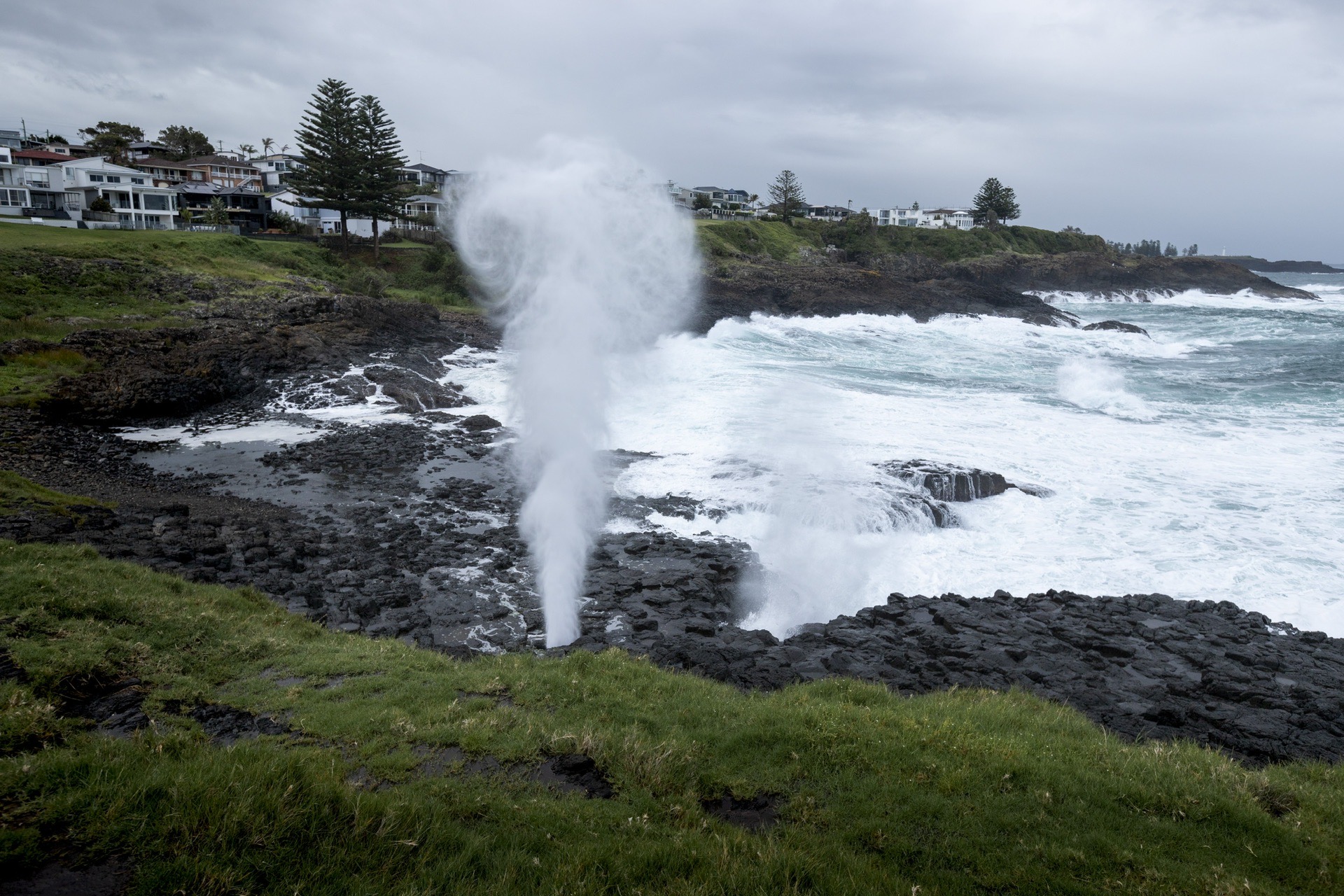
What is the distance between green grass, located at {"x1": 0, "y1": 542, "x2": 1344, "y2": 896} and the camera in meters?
4.49

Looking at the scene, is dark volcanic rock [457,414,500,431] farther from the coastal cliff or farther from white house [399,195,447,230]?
white house [399,195,447,230]

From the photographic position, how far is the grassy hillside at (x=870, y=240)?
81.2 m

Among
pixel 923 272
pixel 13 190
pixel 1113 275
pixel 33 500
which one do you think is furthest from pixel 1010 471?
pixel 1113 275

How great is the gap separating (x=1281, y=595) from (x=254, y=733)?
17174 millimetres

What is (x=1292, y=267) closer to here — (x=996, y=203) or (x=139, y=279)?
(x=996, y=203)

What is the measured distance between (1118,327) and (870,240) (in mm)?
42800

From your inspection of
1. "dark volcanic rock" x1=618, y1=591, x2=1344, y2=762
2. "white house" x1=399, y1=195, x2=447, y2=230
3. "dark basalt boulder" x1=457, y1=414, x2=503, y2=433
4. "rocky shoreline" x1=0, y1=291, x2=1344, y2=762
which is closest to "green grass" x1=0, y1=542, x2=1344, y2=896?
"dark volcanic rock" x1=618, y1=591, x2=1344, y2=762

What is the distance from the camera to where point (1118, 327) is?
5744 cm

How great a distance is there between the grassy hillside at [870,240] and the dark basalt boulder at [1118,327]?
32.8m

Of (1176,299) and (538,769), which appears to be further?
(1176,299)

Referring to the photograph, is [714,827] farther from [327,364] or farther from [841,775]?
[327,364]

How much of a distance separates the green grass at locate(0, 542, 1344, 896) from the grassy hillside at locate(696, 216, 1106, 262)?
6776 centimetres

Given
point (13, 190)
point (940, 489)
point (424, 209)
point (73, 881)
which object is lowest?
point (940, 489)

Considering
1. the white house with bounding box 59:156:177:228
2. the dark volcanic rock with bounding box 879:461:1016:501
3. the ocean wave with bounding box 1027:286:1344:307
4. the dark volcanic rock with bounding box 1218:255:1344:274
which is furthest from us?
the dark volcanic rock with bounding box 1218:255:1344:274
